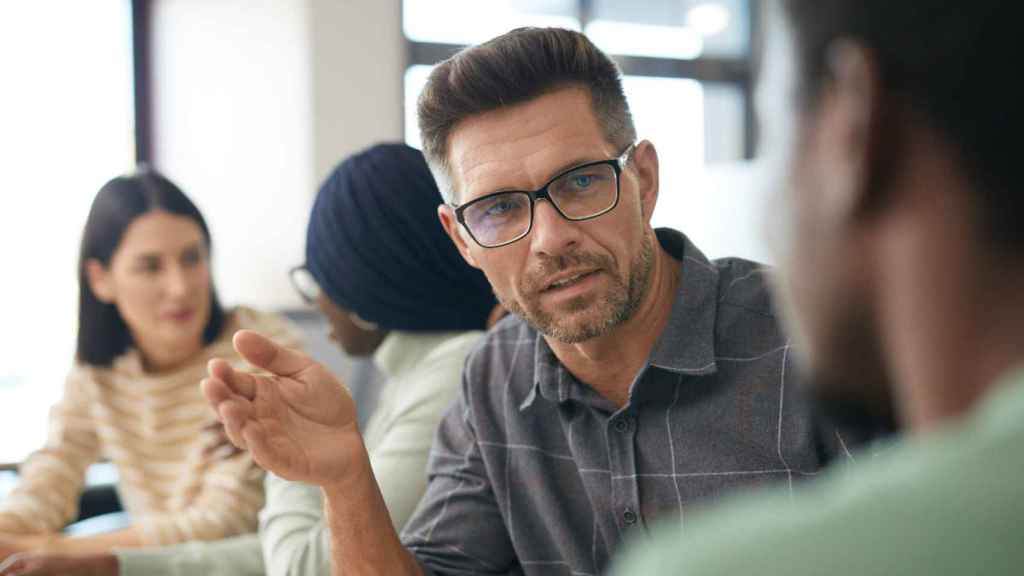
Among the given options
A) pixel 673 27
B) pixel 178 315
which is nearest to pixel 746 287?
pixel 178 315

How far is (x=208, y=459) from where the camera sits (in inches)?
76.7

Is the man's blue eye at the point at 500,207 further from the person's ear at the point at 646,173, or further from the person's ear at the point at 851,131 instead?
the person's ear at the point at 851,131

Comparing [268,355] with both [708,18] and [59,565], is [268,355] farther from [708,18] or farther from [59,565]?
[708,18]

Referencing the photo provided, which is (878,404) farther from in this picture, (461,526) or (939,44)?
(461,526)

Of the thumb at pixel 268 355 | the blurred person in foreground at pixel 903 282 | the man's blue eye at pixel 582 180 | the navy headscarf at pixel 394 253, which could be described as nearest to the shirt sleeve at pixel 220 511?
the navy headscarf at pixel 394 253

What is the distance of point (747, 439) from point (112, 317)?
172cm

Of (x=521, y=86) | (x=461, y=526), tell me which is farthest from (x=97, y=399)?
(x=521, y=86)

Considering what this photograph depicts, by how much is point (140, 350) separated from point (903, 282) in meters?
2.18

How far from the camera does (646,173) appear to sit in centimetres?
132

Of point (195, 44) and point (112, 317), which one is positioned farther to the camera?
point (195, 44)

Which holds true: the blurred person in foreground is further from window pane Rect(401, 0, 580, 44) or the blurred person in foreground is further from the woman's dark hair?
window pane Rect(401, 0, 580, 44)

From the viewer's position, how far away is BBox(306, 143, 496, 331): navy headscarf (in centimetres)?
173

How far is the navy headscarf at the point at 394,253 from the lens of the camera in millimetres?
1732

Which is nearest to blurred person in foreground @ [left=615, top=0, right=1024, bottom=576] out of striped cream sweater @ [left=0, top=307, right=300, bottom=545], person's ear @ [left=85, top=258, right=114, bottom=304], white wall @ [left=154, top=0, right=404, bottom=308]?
striped cream sweater @ [left=0, top=307, right=300, bottom=545]
